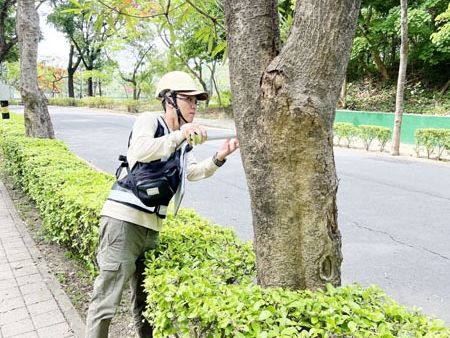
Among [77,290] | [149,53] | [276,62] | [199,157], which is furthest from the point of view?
[149,53]

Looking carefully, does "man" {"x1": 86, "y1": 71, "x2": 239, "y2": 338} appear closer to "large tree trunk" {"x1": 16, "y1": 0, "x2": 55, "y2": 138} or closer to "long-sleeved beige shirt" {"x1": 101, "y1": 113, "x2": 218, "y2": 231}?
"long-sleeved beige shirt" {"x1": 101, "y1": 113, "x2": 218, "y2": 231}

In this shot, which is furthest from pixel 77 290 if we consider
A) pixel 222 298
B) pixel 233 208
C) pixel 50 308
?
pixel 233 208

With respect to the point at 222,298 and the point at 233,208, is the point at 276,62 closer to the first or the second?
the point at 222,298

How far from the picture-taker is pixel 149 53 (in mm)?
34219

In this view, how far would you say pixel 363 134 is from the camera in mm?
14695

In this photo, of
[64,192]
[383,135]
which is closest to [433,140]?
[383,135]

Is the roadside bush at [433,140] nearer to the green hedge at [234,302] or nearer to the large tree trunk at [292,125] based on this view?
the green hedge at [234,302]

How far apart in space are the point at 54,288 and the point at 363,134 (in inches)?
505

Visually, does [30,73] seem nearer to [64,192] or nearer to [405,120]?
[64,192]

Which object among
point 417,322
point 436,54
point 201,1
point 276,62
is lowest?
point 417,322

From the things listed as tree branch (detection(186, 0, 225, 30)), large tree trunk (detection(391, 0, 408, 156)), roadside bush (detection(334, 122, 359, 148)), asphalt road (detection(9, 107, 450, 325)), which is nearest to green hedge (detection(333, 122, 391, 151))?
roadside bush (detection(334, 122, 359, 148))

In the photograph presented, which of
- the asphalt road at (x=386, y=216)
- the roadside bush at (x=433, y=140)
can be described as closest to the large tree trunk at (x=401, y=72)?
the roadside bush at (x=433, y=140)

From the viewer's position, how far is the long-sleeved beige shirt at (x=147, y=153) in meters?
2.18

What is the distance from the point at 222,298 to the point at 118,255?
84 cm
